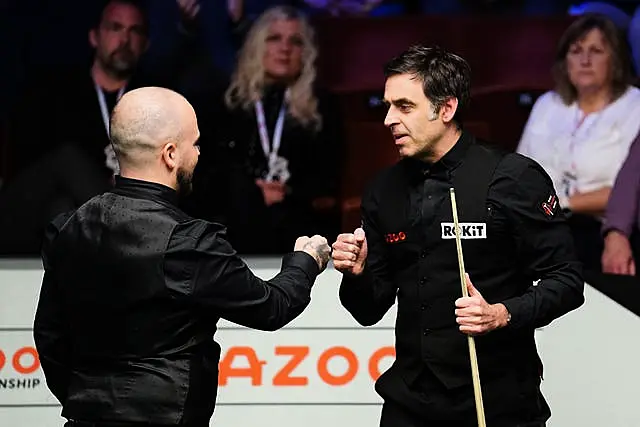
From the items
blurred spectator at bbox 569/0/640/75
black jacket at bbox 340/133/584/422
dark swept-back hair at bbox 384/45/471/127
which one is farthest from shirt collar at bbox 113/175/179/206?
blurred spectator at bbox 569/0/640/75

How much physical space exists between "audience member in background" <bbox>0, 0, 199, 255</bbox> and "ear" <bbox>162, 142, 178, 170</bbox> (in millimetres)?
2590

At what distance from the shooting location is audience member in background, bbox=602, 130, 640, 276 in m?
5.17

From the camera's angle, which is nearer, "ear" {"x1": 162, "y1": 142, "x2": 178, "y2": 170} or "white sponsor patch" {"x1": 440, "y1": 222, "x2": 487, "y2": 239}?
"ear" {"x1": 162, "y1": 142, "x2": 178, "y2": 170}

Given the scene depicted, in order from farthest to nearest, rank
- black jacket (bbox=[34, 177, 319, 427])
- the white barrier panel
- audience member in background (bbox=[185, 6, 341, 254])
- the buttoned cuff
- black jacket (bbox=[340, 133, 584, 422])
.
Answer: audience member in background (bbox=[185, 6, 341, 254]), the white barrier panel, black jacket (bbox=[340, 133, 584, 422]), the buttoned cuff, black jacket (bbox=[34, 177, 319, 427])

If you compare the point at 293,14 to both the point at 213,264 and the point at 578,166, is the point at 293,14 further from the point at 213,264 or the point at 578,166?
the point at 213,264

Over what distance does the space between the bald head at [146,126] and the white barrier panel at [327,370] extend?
2179 mm

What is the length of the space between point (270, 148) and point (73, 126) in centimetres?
90

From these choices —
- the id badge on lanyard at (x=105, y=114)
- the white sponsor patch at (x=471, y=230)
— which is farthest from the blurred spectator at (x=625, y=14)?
the white sponsor patch at (x=471, y=230)

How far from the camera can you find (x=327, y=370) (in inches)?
189

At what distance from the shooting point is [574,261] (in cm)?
311

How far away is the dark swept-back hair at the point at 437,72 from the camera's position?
10.4 ft

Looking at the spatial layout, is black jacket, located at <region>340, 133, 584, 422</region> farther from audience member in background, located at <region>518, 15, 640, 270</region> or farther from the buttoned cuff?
audience member in background, located at <region>518, 15, 640, 270</region>

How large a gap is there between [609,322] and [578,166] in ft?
2.52

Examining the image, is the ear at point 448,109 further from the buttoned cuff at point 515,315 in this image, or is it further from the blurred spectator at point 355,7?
the blurred spectator at point 355,7
